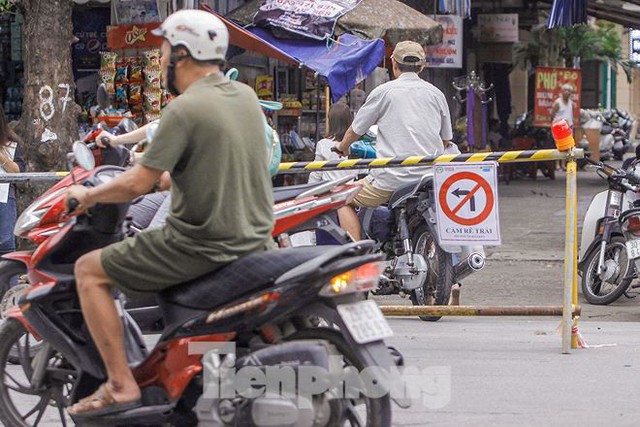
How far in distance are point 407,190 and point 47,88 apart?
414 centimetres

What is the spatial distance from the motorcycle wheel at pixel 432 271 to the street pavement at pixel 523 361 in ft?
0.65

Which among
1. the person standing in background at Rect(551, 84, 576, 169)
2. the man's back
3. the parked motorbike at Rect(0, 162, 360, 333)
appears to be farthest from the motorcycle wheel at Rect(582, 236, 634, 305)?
the person standing in background at Rect(551, 84, 576, 169)

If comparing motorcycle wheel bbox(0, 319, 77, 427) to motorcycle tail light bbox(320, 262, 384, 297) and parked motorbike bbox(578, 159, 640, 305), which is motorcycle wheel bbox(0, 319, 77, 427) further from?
parked motorbike bbox(578, 159, 640, 305)

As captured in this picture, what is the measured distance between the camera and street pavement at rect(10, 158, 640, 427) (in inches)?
245

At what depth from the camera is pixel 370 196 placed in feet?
30.5

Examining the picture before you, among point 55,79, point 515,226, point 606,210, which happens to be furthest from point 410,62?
point 515,226

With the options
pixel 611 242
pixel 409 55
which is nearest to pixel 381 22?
pixel 611 242

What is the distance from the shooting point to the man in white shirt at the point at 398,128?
9195mm

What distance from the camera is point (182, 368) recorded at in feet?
16.4

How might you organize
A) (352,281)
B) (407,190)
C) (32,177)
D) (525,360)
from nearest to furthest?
1. (352,281)
2. (525,360)
3. (32,177)
4. (407,190)

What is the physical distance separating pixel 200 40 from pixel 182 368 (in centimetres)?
123

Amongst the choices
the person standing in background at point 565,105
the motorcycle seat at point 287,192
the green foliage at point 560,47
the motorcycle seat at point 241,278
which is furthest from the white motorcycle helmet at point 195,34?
the green foliage at point 560,47

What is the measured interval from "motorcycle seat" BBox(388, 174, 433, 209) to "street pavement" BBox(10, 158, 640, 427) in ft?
2.81

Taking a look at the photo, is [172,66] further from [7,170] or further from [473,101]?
[473,101]
